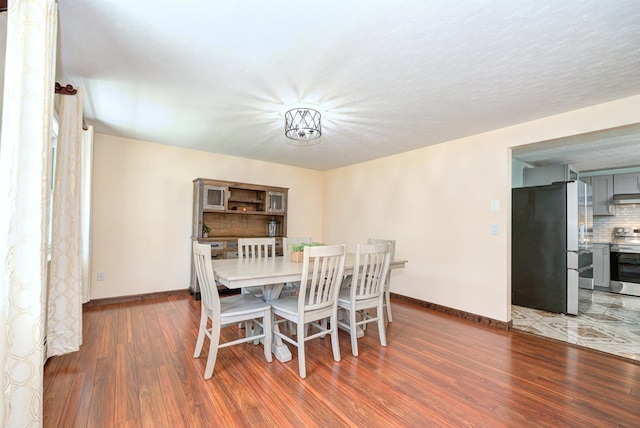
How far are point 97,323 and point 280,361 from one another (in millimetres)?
2202

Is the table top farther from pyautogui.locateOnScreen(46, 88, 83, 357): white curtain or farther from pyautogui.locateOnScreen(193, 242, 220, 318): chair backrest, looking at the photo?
pyautogui.locateOnScreen(46, 88, 83, 357): white curtain

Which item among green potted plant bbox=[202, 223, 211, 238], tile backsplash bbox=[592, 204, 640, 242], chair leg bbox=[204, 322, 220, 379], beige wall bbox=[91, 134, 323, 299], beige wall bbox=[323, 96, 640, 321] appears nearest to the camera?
chair leg bbox=[204, 322, 220, 379]

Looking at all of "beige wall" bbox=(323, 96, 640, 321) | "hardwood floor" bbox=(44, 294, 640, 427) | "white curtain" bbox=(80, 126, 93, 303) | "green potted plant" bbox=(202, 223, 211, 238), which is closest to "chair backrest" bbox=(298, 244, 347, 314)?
"hardwood floor" bbox=(44, 294, 640, 427)

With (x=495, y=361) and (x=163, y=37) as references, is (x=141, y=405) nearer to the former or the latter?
(x=163, y=37)

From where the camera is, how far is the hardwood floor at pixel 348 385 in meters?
1.67

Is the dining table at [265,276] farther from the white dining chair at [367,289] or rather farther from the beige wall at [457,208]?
the beige wall at [457,208]

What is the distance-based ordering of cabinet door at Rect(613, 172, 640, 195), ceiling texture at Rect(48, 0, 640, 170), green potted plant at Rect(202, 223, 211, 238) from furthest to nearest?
1. cabinet door at Rect(613, 172, 640, 195)
2. green potted plant at Rect(202, 223, 211, 238)
3. ceiling texture at Rect(48, 0, 640, 170)

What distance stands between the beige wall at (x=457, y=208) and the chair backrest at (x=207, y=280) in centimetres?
293

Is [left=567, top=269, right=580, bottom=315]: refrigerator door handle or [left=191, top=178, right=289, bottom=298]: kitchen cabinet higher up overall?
[left=191, top=178, right=289, bottom=298]: kitchen cabinet

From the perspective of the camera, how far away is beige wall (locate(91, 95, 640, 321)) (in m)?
3.27

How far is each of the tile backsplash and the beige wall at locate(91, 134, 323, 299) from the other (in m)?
6.80

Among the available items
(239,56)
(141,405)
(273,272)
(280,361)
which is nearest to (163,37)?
(239,56)

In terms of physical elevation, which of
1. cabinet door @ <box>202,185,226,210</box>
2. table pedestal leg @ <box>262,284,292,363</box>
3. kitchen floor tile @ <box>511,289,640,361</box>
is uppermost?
cabinet door @ <box>202,185,226,210</box>

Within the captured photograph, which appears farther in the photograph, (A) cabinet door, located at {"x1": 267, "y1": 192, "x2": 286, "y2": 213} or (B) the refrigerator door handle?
(A) cabinet door, located at {"x1": 267, "y1": 192, "x2": 286, "y2": 213}
